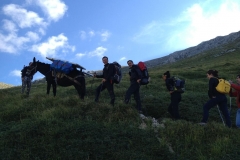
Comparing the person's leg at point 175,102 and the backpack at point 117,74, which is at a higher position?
the backpack at point 117,74

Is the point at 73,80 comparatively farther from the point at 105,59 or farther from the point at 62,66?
the point at 105,59

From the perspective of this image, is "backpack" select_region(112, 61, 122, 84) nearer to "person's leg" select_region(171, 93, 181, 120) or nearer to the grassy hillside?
the grassy hillside

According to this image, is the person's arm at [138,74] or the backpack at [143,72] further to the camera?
the backpack at [143,72]

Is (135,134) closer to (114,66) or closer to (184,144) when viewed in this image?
(184,144)

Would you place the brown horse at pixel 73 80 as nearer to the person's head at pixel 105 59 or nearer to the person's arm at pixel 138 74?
the person's head at pixel 105 59

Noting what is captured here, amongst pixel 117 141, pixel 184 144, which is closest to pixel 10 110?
pixel 117 141

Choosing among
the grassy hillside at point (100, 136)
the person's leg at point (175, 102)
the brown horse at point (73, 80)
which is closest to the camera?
the grassy hillside at point (100, 136)

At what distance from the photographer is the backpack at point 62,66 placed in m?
12.5

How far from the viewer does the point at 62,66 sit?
12609 mm

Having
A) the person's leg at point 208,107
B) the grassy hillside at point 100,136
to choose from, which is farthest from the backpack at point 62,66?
the person's leg at point 208,107

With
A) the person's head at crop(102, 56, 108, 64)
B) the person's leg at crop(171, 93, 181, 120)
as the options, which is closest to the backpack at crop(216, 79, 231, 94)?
the person's leg at crop(171, 93, 181, 120)

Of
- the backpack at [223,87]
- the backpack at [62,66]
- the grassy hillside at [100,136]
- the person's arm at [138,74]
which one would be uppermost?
the backpack at [62,66]

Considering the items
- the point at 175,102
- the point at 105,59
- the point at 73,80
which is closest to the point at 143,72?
the point at 105,59

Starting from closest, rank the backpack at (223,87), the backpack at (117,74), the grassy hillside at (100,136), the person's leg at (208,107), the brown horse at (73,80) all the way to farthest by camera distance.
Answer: the grassy hillside at (100,136), the backpack at (223,87), the person's leg at (208,107), the backpack at (117,74), the brown horse at (73,80)
